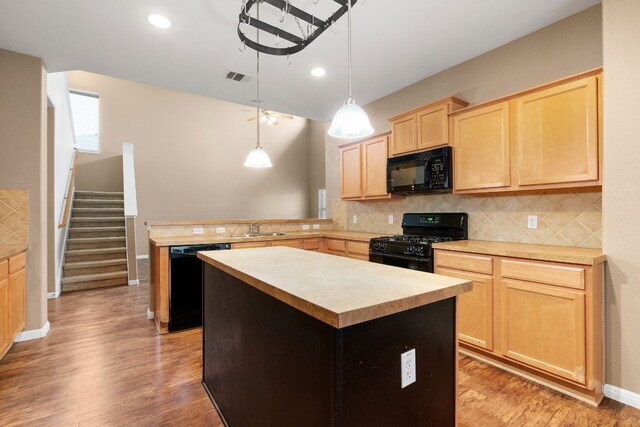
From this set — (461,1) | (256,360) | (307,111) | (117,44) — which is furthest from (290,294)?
(307,111)

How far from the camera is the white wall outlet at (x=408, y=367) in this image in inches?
45.0

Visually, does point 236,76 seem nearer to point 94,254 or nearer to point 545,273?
point 545,273

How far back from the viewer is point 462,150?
297 cm

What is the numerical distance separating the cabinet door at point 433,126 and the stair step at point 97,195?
625cm

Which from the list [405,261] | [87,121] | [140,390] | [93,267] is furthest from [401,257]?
[87,121]

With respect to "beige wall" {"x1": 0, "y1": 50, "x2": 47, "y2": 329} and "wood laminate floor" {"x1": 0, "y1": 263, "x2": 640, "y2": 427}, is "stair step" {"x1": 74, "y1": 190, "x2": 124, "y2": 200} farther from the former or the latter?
"wood laminate floor" {"x1": 0, "y1": 263, "x2": 640, "y2": 427}

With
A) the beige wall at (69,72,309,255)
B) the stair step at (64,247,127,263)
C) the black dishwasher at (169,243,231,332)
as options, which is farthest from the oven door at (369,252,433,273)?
the beige wall at (69,72,309,255)

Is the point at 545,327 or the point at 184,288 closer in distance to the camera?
the point at 545,327

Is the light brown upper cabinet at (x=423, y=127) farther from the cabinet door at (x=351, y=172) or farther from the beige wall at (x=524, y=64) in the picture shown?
the cabinet door at (x=351, y=172)

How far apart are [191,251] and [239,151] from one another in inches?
212

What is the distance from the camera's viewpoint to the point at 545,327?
2.14 m

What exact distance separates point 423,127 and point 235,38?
1.96m

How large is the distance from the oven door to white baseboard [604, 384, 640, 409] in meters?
1.33

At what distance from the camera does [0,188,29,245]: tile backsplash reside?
9.39 ft
